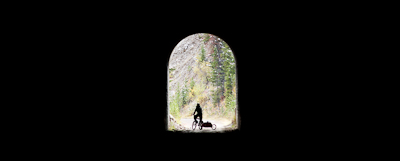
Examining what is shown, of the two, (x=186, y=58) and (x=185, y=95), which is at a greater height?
(x=186, y=58)

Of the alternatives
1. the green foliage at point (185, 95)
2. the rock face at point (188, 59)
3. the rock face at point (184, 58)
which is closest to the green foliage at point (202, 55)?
the rock face at point (188, 59)

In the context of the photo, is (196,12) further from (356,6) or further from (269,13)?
(356,6)

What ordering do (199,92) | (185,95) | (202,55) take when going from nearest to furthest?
(185,95), (199,92), (202,55)

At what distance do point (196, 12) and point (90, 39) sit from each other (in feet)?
6.34

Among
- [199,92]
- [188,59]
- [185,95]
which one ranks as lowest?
[185,95]

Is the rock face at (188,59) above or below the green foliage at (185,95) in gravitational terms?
above

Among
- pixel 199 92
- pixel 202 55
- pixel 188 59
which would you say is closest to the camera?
pixel 199 92

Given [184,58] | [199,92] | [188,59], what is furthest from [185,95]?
[184,58]

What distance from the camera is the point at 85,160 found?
10.8ft

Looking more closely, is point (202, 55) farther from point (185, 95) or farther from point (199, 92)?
point (185, 95)

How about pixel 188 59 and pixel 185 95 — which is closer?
pixel 185 95

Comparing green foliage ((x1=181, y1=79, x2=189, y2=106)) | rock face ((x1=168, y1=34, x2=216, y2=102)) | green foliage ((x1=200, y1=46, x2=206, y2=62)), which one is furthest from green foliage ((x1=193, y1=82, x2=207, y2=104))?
green foliage ((x1=200, y1=46, x2=206, y2=62))

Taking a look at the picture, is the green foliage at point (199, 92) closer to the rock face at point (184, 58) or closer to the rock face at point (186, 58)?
the rock face at point (186, 58)

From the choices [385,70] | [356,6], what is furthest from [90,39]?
[385,70]
